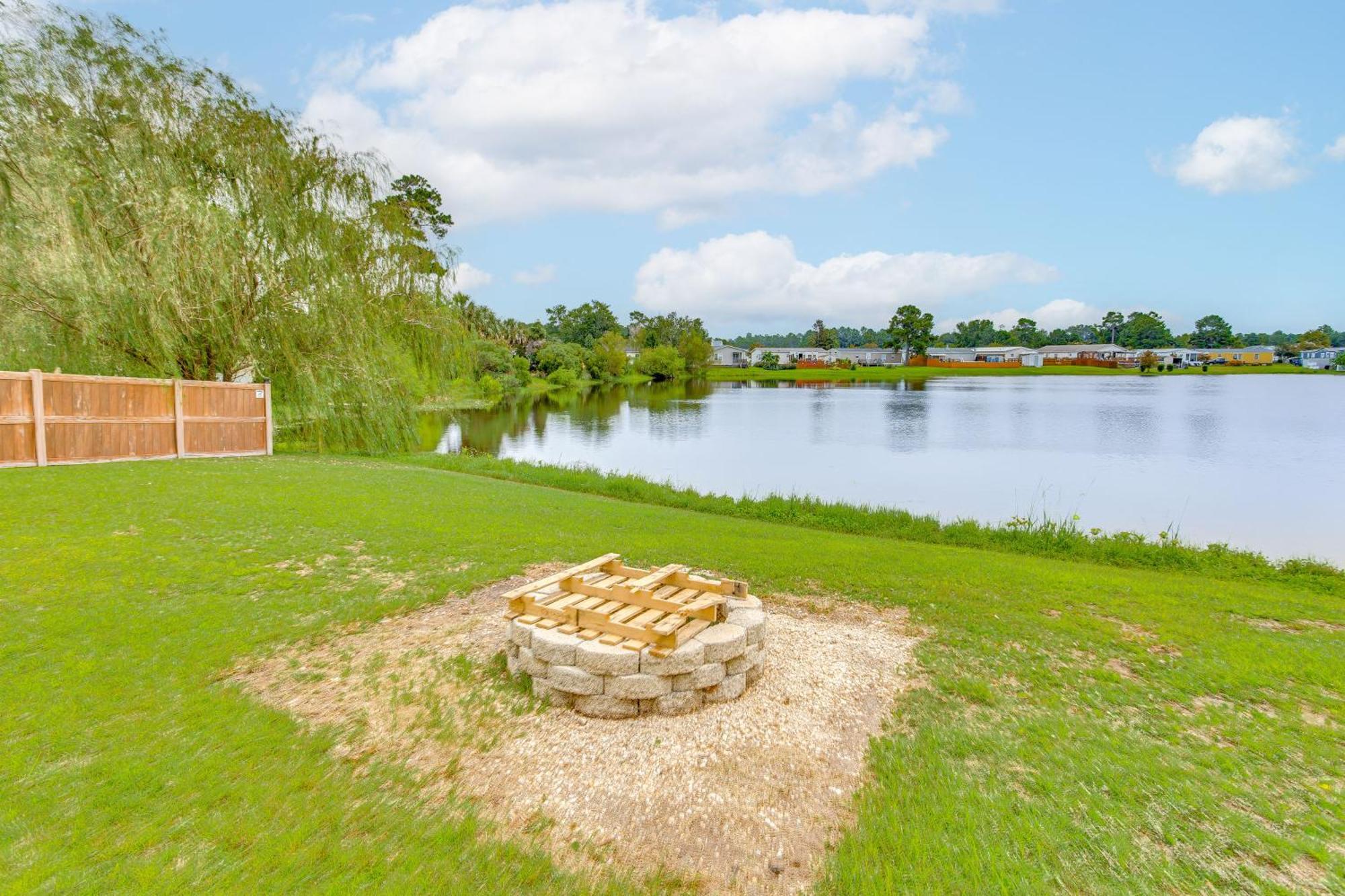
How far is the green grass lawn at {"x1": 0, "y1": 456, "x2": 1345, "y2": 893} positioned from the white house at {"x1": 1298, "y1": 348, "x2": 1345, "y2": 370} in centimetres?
13221

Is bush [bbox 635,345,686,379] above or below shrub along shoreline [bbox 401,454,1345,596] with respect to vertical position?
above

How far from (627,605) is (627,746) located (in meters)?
1.24

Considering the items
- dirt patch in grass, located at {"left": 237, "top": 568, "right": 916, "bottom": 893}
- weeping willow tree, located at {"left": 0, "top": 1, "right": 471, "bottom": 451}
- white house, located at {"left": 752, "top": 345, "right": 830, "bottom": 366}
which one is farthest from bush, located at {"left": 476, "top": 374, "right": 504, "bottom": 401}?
white house, located at {"left": 752, "top": 345, "right": 830, "bottom": 366}

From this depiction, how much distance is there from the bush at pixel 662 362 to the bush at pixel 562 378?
20.2 metres

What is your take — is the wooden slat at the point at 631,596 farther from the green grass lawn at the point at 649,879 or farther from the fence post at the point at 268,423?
the fence post at the point at 268,423

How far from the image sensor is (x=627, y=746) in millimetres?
3865

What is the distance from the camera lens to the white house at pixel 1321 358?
9850cm

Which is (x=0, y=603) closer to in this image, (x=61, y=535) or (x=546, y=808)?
(x=61, y=535)

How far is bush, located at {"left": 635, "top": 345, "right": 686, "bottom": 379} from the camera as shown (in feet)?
284

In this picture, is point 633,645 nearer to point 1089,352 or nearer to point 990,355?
point 990,355

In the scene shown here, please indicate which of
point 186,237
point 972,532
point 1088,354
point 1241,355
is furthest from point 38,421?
point 1241,355

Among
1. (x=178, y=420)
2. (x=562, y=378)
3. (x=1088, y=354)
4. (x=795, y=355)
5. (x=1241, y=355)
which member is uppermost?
(x=1241, y=355)

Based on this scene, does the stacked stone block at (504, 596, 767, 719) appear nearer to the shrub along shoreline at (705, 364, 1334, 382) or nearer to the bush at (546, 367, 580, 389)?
the bush at (546, 367, 580, 389)

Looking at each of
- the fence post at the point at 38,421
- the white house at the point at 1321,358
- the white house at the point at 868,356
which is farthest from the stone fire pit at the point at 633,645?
the white house at the point at 1321,358
